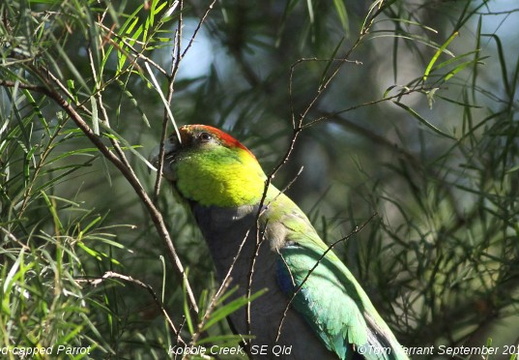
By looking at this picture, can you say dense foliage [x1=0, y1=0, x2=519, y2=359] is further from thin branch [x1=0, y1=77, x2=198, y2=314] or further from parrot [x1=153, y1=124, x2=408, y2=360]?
parrot [x1=153, y1=124, x2=408, y2=360]

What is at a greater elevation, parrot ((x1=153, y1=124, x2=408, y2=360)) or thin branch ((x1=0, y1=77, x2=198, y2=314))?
thin branch ((x1=0, y1=77, x2=198, y2=314))

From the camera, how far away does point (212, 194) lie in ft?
9.87

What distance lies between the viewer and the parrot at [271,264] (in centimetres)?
270

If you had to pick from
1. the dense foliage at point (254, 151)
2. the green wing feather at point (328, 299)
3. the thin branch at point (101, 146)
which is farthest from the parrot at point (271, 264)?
the thin branch at point (101, 146)

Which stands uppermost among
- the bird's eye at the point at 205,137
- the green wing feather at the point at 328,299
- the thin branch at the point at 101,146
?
the thin branch at the point at 101,146

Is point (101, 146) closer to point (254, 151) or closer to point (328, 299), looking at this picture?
point (328, 299)

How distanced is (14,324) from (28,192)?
0.51m

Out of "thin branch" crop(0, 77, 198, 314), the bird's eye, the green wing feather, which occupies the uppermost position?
"thin branch" crop(0, 77, 198, 314)

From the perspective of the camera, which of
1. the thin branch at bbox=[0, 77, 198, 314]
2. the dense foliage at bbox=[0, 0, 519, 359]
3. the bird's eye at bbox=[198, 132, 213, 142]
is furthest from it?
the bird's eye at bbox=[198, 132, 213, 142]

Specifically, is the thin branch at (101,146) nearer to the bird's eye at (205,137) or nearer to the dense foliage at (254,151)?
the dense foliage at (254,151)

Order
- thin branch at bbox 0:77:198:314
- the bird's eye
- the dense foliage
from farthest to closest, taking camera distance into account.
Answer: the bird's eye < the dense foliage < thin branch at bbox 0:77:198:314

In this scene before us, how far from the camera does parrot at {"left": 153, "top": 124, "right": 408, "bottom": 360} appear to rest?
2.70m

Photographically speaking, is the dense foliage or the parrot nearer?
the dense foliage

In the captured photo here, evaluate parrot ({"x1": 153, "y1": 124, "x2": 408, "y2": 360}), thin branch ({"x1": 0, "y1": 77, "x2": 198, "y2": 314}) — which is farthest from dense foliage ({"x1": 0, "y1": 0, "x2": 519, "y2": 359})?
parrot ({"x1": 153, "y1": 124, "x2": 408, "y2": 360})
